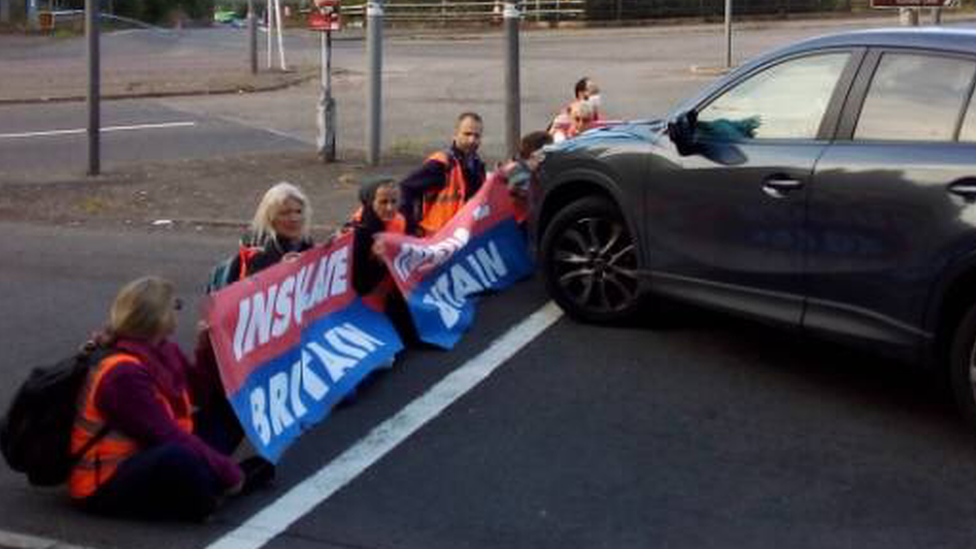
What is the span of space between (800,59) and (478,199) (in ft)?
8.91

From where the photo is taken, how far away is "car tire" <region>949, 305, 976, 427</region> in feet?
18.8

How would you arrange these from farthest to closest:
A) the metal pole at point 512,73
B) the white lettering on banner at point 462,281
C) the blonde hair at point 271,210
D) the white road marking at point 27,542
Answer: the metal pole at point 512,73
the white lettering on banner at point 462,281
the blonde hair at point 271,210
the white road marking at point 27,542

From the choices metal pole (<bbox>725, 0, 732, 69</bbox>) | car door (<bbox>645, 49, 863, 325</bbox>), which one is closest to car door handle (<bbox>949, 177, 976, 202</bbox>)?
car door (<bbox>645, 49, 863, 325</bbox>)

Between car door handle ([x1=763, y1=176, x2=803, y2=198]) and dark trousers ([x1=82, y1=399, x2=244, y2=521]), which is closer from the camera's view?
dark trousers ([x1=82, y1=399, x2=244, y2=521])

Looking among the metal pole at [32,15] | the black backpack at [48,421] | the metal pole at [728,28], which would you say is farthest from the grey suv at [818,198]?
the metal pole at [32,15]

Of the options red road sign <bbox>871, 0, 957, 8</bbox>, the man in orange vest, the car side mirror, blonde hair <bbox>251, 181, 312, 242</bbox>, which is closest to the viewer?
blonde hair <bbox>251, 181, 312, 242</bbox>

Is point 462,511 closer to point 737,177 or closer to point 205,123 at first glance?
point 737,177

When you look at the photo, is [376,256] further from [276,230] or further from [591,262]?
[591,262]

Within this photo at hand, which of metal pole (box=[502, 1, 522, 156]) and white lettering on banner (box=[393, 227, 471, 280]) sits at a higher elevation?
metal pole (box=[502, 1, 522, 156])

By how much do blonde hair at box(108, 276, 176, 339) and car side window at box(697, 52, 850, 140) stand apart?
298 cm

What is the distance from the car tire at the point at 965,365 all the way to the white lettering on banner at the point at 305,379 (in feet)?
8.90

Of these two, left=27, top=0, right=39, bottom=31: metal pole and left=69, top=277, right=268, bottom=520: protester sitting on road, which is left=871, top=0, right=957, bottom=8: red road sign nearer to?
left=69, top=277, right=268, bottom=520: protester sitting on road

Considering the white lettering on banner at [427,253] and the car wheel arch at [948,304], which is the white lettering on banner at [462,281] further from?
the car wheel arch at [948,304]

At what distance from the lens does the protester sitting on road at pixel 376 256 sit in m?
7.37
